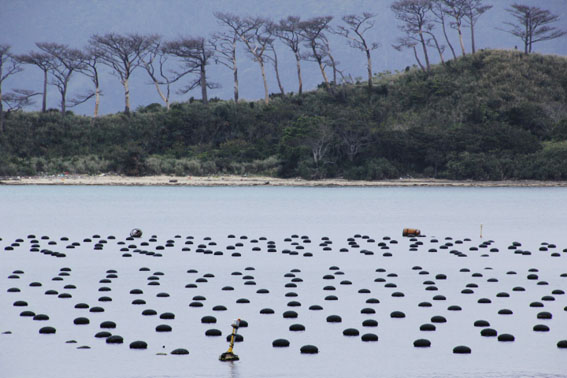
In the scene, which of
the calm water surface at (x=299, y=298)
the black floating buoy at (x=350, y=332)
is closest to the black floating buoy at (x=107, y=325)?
the calm water surface at (x=299, y=298)

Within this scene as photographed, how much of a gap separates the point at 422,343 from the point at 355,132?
2394 inches

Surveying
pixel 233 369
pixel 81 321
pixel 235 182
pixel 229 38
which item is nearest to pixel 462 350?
pixel 233 369

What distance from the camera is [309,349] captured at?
10898mm

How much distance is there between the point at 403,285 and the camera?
16781 millimetres

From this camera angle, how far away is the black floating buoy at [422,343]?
37.0ft

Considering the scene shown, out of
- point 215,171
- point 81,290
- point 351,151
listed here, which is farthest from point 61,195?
point 81,290

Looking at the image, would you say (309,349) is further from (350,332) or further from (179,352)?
(179,352)

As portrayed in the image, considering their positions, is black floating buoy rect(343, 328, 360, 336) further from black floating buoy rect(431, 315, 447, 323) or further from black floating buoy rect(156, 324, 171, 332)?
black floating buoy rect(156, 324, 171, 332)

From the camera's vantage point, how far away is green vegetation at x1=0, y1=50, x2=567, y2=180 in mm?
70625

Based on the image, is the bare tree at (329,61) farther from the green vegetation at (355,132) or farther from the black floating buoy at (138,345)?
the black floating buoy at (138,345)

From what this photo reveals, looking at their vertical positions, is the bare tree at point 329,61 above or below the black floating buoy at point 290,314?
above

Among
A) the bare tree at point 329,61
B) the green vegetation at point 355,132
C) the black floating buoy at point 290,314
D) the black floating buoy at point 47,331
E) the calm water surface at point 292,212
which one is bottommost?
the calm water surface at point 292,212

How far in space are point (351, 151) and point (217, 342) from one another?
60631 millimetres

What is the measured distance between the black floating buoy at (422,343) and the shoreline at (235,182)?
189ft
